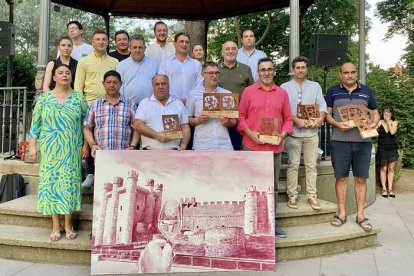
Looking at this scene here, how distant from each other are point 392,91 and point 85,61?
10.7 m

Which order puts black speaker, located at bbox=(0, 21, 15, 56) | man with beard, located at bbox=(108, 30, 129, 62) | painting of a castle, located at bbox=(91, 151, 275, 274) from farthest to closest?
black speaker, located at bbox=(0, 21, 15, 56) → man with beard, located at bbox=(108, 30, 129, 62) → painting of a castle, located at bbox=(91, 151, 275, 274)

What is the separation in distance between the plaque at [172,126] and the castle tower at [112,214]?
23.4 inches

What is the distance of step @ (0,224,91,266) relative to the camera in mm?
3572

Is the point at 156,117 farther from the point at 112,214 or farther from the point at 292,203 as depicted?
the point at 292,203

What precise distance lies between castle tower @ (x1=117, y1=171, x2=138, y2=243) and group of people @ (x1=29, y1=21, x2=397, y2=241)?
467mm

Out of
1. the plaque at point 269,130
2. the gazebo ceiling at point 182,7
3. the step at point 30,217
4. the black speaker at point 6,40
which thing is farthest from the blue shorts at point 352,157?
the gazebo ceiling at point 182,7

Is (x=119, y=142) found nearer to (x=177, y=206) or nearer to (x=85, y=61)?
(x=177, y=206)

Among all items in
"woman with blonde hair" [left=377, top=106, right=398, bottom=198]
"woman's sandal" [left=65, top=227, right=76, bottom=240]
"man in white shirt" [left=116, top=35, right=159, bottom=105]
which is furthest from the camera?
"woman with blonde hair" [left=377, top=106, right=398, bottom=198]

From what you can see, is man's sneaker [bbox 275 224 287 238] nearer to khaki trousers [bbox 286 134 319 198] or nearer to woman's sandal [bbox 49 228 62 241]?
khaki trousers [bbox 286 134 319 198]

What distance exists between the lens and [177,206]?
3.24 meters

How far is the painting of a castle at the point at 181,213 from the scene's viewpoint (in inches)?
124

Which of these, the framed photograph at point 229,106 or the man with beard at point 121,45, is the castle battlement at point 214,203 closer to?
the framed photograph at point 229,106

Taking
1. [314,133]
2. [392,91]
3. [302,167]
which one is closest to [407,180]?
[392,91]

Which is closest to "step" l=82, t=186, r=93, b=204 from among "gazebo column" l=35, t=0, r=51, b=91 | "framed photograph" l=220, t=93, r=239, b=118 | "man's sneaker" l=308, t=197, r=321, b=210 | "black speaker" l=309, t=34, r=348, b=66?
"gazebo column" l=35, t=0, r=51, b=91
